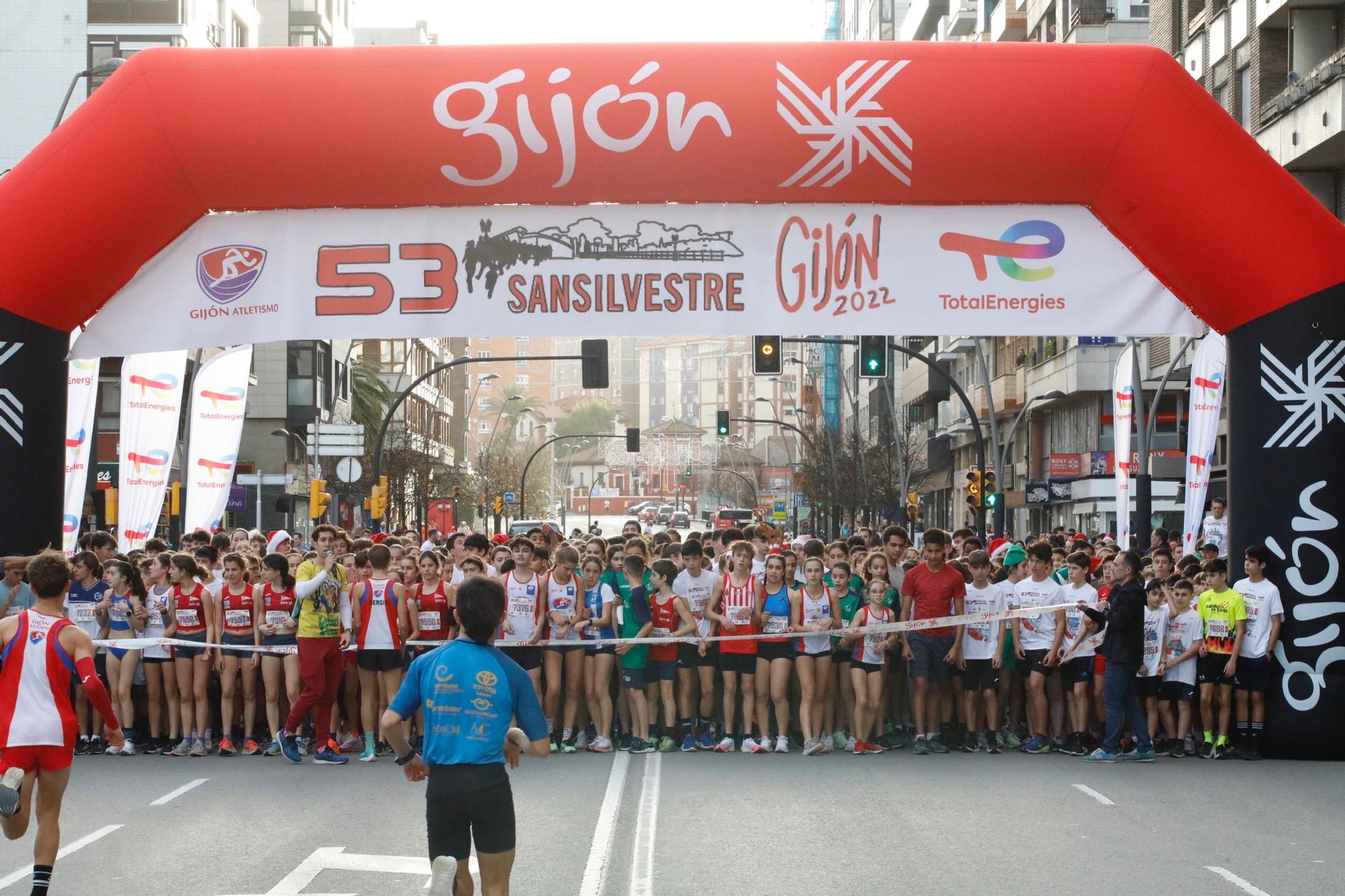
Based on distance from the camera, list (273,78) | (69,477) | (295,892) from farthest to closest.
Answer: (69,477) → (273,78) → (295,892)

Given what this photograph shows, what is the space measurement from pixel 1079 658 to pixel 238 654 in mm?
7332

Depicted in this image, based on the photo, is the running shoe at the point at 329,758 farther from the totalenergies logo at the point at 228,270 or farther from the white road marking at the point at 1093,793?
the white road marking at the point at 1093,793

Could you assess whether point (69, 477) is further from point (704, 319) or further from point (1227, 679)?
point (1227, 679)

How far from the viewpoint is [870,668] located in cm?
1433

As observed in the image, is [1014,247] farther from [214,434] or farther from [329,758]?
[214,434]

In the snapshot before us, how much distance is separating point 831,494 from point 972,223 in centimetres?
5426

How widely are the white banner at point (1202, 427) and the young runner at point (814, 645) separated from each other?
29.7ft

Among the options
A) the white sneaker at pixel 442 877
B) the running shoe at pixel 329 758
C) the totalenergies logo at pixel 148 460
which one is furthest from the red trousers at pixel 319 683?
the white sneaker at pixel 442 877

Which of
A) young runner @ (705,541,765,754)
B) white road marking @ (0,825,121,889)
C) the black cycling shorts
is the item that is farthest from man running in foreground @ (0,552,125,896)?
young runner @ (705,541,765,754)

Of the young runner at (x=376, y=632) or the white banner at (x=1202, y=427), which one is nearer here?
the young runner at (x=376, y=632)

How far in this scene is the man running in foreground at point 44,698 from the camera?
802 centimetres

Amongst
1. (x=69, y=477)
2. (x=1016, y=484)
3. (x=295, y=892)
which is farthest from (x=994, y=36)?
(x=295, y=892)

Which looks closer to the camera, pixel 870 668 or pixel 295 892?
pixel 295 892

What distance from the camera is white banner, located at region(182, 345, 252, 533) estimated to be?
20.1 m
